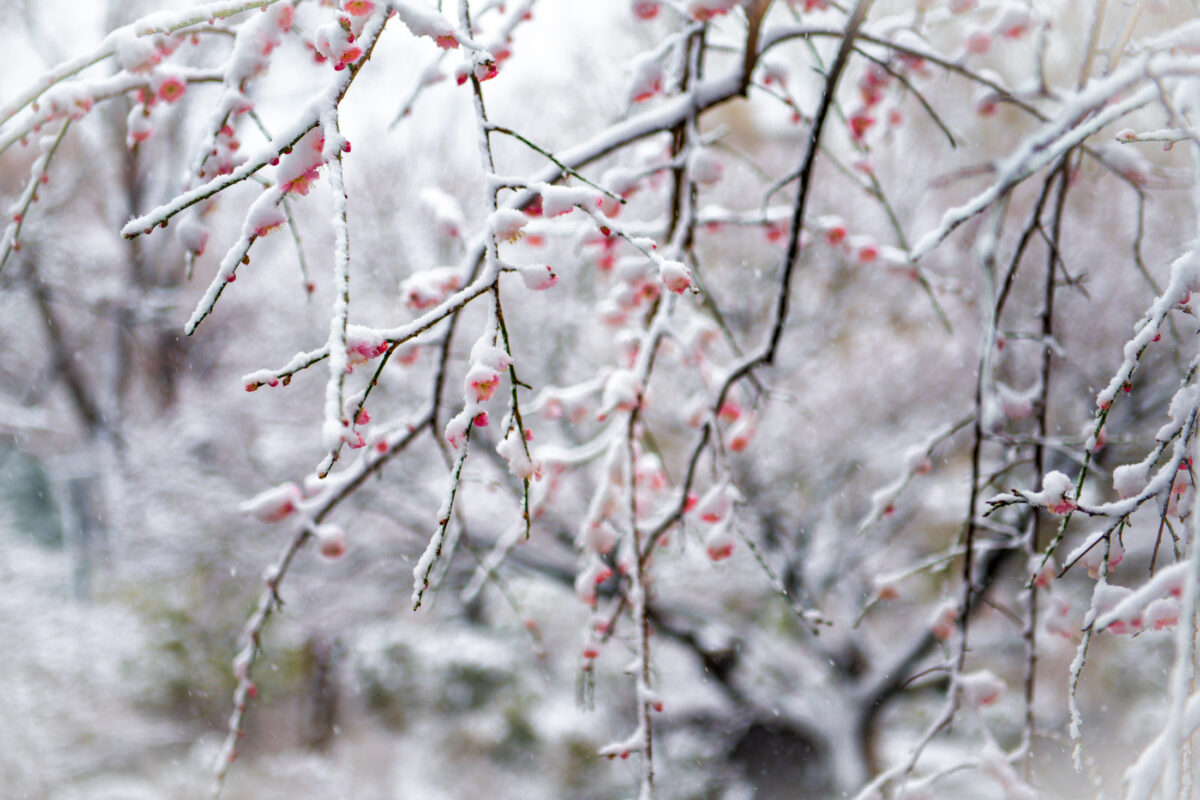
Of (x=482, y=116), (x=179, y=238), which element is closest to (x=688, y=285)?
(x=482, y=116)

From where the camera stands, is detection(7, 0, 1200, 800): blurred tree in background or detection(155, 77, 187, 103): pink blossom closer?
detection(155, 77, 187, 103): pink blossom

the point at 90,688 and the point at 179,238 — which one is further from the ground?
the point at 90,688

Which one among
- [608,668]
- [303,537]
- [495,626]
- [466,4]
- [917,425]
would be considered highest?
[917,425]

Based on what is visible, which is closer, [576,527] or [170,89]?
[170,89]

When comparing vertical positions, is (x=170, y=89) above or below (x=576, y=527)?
below

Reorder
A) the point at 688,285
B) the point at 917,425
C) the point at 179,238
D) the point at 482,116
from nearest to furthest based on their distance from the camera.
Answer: the point at 482,116 < the point at 688,285 < the point at 179,238 < the point at 917,425

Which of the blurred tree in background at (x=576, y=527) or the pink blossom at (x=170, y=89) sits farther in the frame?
the blurred tree in background at (x=576, y=527)

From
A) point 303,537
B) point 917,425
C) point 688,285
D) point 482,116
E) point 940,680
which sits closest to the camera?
point 482,116

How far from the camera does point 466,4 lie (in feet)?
1.60

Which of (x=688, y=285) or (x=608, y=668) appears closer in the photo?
(x=688, y=285)

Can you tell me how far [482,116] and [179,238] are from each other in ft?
1.49

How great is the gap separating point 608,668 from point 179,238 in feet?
13.9

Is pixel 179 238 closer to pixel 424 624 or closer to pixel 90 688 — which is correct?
pixel 424 624

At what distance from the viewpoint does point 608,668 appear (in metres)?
4.53
